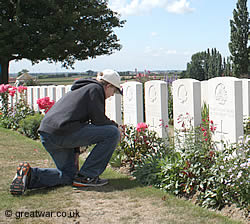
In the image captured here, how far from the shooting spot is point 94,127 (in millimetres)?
4379

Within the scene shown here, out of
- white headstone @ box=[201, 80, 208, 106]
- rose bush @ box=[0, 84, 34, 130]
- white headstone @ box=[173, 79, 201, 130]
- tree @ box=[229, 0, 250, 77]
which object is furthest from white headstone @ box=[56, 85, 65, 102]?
tree @ box=[229, 0, 250, 77]

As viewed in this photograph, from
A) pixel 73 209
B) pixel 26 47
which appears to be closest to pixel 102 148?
pixel 73 209

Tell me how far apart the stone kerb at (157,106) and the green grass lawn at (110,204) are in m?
0.97

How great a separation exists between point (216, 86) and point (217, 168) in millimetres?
1142

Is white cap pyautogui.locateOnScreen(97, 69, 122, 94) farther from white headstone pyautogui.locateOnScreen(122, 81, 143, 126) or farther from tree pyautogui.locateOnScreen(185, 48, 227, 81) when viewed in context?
tree pyautogui.locateOnScreen(185, 48, 227, 81)

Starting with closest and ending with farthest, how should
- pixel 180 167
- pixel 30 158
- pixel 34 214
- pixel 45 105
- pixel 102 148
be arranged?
pixel 34 214, pixel 180 167, pixel 102 148, pixel 30 158, pixel 45 105

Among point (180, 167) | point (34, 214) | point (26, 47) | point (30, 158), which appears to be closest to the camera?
point (34, 214)

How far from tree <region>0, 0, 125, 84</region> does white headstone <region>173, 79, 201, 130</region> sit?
56.1 ft

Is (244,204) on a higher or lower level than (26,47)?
lower

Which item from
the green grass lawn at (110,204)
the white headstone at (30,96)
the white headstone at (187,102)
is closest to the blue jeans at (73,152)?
the green grass lawn at (110,204)

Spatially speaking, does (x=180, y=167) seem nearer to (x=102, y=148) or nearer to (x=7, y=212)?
(x=102, y=148)

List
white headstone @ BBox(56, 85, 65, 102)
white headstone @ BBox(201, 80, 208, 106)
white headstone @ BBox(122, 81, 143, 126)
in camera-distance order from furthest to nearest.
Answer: white headstone @ BBox(56, 85, 65, 102)
white headstone @ BBox(201, 80, 208, 106)
white headstone @ BBox(122, 81, 143, 126)

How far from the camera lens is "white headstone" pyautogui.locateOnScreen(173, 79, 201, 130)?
490cm

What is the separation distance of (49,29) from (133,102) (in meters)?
17.3
